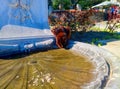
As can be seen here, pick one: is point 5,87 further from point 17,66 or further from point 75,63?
point 75,63

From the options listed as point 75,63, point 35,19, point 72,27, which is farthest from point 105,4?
point 75,63

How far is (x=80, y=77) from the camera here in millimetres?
5141

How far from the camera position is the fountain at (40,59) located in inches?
193

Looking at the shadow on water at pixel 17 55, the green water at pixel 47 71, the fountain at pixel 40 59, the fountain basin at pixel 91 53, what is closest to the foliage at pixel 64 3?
the fountain at pixel 40 59

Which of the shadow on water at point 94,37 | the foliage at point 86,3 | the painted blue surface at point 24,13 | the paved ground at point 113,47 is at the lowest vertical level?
the paved ground at point 113,47

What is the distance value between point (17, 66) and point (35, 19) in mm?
2704

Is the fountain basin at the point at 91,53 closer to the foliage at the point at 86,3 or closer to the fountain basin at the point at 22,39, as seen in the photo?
the fountain basin at the point at 22,39

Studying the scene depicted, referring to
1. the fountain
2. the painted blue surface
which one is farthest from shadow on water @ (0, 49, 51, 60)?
the painted blue surface

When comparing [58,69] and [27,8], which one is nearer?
[58,69]

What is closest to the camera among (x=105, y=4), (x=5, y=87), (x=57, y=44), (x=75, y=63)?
(x=5, y=87)

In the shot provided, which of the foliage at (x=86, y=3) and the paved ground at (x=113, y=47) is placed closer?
the paved ground at (x=113, y=47)

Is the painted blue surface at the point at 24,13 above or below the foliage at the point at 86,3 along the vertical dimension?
below

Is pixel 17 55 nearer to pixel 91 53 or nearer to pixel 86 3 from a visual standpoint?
pixel 91 53

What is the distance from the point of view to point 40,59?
6.56 meters
